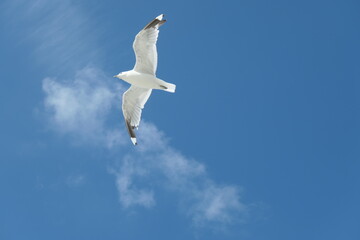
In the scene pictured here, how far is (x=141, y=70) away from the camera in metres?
19.4

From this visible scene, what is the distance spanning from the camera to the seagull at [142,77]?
18609 mm

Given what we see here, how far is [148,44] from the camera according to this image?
61.3 feet

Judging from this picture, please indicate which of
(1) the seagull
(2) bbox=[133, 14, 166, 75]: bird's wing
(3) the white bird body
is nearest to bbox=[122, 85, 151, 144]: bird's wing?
(1) the seagull

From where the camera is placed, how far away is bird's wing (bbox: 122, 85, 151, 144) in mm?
20391

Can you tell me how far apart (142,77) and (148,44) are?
3.87ft

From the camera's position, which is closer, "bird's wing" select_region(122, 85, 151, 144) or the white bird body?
the white bird body

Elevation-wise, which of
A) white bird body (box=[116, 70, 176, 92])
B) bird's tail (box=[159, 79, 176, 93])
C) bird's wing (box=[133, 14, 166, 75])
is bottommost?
bird's tail (box=[159, 79, 176, 93])

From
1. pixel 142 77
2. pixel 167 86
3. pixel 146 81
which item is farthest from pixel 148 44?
pixel 167 86

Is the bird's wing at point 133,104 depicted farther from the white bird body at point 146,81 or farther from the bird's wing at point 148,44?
the bird's wing at point 148,44

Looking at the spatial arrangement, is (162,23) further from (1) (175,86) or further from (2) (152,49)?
(1) (175,86)

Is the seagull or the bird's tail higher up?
the seagull

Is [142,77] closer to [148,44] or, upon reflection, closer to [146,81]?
[146,81]

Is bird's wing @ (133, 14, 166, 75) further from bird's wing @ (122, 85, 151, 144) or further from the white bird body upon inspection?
bird's wing @ (122, 85, 151, 144)

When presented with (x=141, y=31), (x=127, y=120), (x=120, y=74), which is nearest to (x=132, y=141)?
(x=127, y=120)
